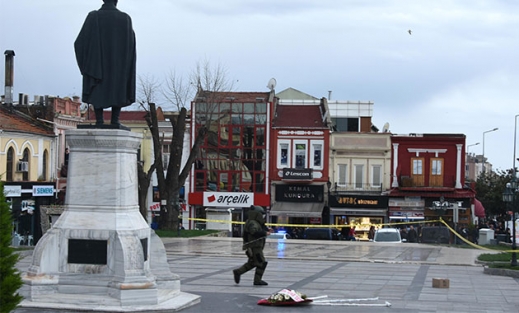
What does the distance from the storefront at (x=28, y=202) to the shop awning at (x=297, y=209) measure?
15037 millimetres

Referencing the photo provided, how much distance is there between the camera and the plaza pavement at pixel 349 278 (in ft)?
50.6

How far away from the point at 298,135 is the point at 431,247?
22.6 m

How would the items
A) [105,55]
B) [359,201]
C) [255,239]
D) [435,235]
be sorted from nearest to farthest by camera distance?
[105,55]
[255,239]
[435,235]
[359,201]

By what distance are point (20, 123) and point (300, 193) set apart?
1916 centimetres

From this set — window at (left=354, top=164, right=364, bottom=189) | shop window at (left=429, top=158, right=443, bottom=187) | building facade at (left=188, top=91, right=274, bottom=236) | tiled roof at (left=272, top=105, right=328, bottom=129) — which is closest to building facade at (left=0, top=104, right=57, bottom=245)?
building facade at (left=188, top=91, right=274, bottom=236)

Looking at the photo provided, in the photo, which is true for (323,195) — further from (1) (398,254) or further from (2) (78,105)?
(1) (398,254)

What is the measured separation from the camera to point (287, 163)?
189 ft

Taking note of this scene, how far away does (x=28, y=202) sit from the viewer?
45844 mm

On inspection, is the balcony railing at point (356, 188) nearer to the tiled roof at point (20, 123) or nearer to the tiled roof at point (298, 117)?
the tiled roof at point (298, 117)

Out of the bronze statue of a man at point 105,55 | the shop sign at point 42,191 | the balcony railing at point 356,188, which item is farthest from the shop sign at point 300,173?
the bronze statue of a man at point 105,55

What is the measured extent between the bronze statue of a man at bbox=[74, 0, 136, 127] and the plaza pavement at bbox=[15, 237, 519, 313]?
3848 millimetres

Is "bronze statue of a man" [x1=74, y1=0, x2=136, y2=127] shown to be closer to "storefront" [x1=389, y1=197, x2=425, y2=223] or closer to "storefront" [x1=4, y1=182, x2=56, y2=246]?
"storefront" [x1=4, y1=182, x2=56, y2=246]

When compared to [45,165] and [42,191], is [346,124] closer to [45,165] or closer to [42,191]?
[45,165]

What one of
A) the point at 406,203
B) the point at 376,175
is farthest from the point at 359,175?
the point at 406,203
